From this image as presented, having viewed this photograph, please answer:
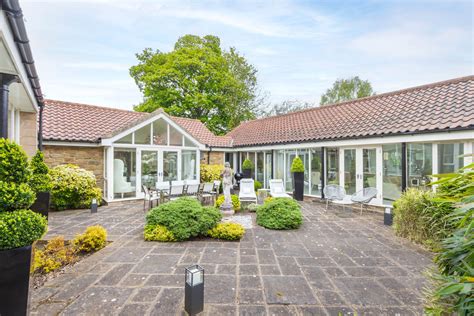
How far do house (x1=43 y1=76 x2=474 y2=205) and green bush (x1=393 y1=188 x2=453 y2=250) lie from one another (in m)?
1.62

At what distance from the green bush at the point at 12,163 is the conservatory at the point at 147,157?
24.3 feet

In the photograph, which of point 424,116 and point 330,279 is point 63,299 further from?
point 424,116

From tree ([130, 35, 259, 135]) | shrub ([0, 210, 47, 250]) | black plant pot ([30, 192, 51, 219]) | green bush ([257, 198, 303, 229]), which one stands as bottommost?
green bush ([257, 198, 303, 229])

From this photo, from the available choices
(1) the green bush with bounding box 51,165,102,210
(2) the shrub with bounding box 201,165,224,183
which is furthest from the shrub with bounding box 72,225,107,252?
(2) the shrub with bounding box 201,165,224,183

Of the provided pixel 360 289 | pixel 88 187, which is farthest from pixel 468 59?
pixel 88 187

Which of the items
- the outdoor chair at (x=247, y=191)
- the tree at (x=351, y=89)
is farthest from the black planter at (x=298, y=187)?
the tree at (x=351, y=89)

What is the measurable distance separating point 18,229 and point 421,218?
6.94 metres

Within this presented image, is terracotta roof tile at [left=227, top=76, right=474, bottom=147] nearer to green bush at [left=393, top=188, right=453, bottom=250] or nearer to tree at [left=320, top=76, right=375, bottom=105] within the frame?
green bush at [left=393, top=188, right=453, bottom=250]

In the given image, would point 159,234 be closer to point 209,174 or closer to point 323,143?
point 209,174

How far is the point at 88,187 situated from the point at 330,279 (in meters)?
8.78

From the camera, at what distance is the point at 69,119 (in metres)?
10.6

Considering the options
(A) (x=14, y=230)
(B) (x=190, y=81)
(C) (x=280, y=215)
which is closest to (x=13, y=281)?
(A) (x=14, y=230)

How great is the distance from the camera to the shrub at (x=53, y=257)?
3807 millimetres

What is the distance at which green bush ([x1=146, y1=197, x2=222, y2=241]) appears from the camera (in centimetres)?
525
